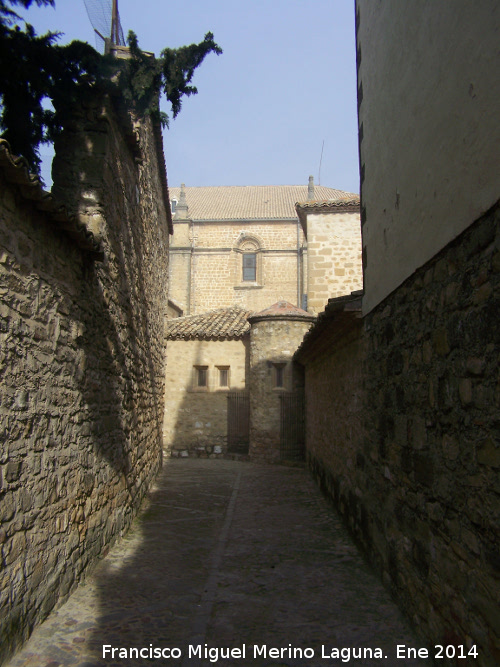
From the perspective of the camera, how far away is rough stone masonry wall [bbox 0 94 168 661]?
3.23 meters

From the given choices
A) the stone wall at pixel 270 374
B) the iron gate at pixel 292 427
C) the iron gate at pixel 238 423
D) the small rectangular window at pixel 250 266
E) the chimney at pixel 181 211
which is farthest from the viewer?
the chimney at pixel 181 211

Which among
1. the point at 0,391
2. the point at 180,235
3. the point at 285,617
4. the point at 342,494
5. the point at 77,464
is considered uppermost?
the point at 180,235

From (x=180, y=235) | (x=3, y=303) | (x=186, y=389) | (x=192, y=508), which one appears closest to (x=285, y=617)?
(x=3, y=303)

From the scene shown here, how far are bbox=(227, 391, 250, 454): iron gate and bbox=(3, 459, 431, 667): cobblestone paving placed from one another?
856 centimetres

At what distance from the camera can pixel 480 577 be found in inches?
101

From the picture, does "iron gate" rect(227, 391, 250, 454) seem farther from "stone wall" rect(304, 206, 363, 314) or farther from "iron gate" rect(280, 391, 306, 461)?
"stone wall" rect(304, 206, 363, 314)

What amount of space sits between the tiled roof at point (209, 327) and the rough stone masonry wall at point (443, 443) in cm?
1215

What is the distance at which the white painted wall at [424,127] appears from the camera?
256 centimetres

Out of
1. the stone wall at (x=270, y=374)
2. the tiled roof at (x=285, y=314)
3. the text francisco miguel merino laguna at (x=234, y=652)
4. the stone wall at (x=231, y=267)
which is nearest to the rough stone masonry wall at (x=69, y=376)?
the text francisco miguel merino laguna at (x=234, y=652)

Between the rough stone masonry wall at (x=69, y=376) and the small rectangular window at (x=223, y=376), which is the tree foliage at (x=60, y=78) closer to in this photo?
the rough stone masonry wall at (x=69, y=376)

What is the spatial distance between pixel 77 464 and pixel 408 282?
304 cm

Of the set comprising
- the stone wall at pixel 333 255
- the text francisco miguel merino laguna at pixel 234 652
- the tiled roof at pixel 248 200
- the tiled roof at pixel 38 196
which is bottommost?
the text francisco miguel merino laguna at pixel 234 652

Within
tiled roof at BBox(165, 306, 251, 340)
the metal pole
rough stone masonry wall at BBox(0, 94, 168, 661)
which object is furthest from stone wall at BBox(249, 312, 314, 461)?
the metal pole

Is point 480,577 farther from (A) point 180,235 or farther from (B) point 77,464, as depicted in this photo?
(A) point 180,235
